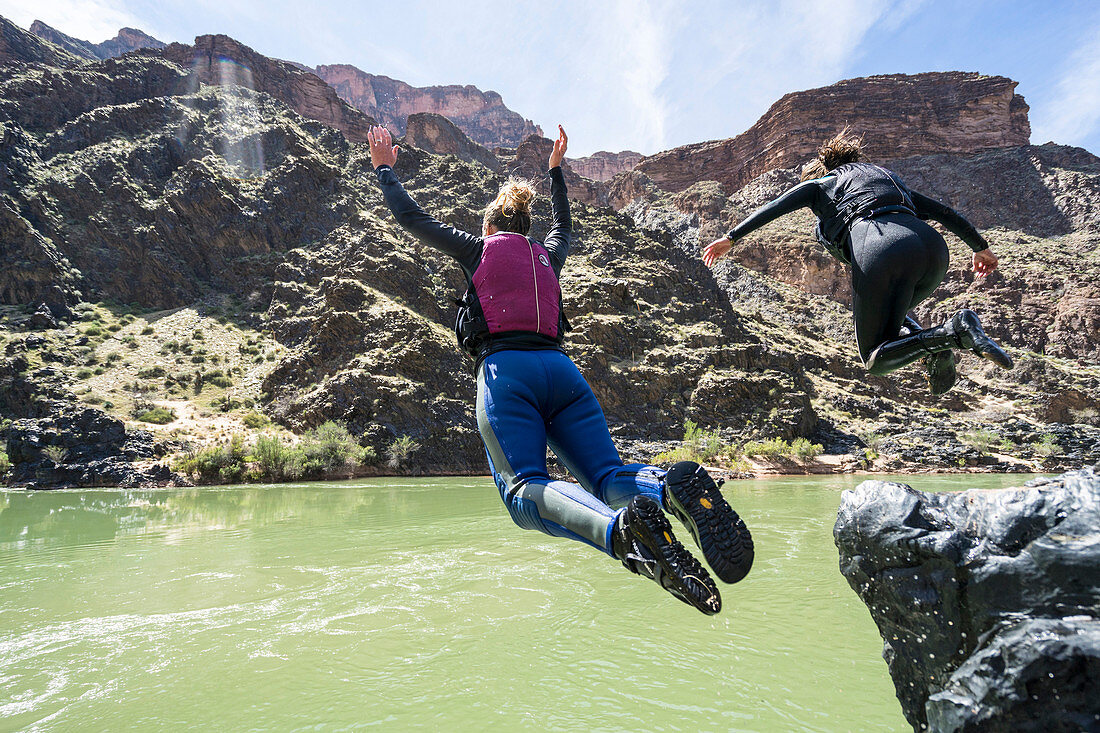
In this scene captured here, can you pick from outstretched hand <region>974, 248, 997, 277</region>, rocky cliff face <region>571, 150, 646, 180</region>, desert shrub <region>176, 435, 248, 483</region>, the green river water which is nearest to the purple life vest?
the green river water


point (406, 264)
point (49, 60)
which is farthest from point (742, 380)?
point (49, 60)

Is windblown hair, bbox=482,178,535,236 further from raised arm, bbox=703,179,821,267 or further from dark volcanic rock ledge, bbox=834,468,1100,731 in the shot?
dark volcanic rock ledge, bbox=834,468,1100,731

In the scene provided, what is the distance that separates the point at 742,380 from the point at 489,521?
29.4 metres

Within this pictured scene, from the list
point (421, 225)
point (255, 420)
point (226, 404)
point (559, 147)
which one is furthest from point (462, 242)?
point (226, 404)

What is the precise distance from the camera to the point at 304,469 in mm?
23938

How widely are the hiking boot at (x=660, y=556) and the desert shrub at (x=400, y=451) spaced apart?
27.4 m

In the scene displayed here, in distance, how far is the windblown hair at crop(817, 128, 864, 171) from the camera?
9.75 ft

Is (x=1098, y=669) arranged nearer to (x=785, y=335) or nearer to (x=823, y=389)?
(x=823, y=389)

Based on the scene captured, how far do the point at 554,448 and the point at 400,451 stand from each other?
2670 centimetres

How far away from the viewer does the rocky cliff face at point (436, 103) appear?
130m

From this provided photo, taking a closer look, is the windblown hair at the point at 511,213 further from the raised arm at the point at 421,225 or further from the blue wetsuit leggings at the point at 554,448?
the blue wetsuit leggings at the point at 554,448

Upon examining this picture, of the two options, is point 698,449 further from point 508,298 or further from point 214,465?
point 508,298

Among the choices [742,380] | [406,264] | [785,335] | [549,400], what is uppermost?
[406,264]

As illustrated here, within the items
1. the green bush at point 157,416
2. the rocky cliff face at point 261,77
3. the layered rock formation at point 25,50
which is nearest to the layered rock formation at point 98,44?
the rocky cliff face at point 261,77
